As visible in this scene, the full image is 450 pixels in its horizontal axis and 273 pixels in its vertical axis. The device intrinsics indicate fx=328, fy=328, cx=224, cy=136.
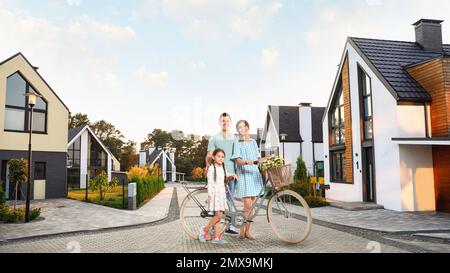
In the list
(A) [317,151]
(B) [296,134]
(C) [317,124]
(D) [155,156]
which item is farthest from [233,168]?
(D) [155,156]

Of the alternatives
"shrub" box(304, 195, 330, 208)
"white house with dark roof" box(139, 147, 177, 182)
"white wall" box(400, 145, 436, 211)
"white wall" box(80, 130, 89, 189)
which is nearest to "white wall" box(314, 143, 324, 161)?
"shrub" box(304, 195, 330, 208)

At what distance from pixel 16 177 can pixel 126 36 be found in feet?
19.9

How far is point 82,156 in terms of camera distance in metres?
30.5

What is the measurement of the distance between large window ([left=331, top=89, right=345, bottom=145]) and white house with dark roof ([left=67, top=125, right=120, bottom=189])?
22227mm

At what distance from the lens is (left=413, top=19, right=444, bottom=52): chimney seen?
48.5 ft

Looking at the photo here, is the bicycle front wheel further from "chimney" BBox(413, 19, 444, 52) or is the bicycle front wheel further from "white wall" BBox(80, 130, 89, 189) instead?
"white wall" BBox(80, 130, 89, 189)

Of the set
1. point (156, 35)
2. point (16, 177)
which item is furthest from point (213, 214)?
point (16, 177)

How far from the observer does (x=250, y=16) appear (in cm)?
754

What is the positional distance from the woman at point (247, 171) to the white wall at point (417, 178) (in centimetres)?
786

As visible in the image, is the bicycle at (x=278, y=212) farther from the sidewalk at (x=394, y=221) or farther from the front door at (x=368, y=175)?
the front door at (x=368, y=175)

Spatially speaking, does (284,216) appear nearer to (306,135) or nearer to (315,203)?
(315,203)

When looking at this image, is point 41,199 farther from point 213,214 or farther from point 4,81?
point 213,214

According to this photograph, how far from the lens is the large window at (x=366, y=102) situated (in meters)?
13.5

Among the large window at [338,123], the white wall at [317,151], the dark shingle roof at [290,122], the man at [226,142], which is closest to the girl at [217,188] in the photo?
the man at [226,142]
